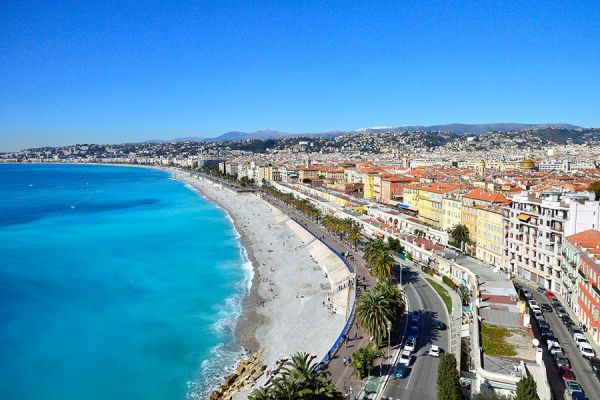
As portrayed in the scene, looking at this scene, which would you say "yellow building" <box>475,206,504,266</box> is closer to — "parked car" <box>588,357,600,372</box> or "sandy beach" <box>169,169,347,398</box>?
"sandy beach" <box>169,169,347,398</box>

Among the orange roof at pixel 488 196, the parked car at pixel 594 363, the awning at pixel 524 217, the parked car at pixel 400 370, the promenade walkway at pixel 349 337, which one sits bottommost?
the promenade walkway at pixel 349 337

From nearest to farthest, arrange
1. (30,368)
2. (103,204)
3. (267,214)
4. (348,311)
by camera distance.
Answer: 1. (30,368)
2. (348,311)
3. (267,214)
4. (103,204)

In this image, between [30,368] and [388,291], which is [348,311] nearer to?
[388,291]

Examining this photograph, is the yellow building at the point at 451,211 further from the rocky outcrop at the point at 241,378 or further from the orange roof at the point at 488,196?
the rocky outcrop at the point at 241,378

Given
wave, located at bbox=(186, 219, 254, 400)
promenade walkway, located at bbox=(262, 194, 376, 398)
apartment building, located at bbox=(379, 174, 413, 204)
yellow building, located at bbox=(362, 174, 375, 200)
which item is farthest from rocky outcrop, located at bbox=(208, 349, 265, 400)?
yellow building, located at bbox=(362, 174, 375, 200)

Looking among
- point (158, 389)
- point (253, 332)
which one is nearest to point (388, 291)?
point (253, 332)

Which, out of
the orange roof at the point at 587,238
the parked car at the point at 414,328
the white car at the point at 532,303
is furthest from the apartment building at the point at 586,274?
the parked car at the point at 414,328
